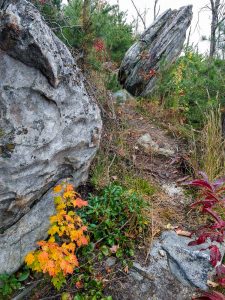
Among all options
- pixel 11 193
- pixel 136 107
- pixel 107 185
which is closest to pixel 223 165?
pixel 107 185

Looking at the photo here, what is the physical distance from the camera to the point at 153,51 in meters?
5.87

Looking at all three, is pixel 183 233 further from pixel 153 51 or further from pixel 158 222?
pixel 153 51

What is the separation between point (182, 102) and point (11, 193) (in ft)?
11.5

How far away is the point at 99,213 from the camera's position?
2.92 meters

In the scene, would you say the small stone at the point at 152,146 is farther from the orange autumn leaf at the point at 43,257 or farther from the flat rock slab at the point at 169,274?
the orange autumn leaf at the point at 43,257

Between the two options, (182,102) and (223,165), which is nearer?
(223,165)

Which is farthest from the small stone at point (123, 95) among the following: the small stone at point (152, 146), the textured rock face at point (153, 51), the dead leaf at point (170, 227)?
the dead leaf at point (170, 227)

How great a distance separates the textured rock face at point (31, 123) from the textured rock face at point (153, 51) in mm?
3016

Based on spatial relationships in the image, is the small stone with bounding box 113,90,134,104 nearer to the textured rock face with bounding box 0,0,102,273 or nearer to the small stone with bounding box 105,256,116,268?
the textured rock face with bounding box 0,0,102,273

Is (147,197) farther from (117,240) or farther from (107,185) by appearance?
(117,240)

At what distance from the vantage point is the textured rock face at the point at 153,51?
18.6ft

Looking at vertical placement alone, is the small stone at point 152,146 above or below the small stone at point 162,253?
above

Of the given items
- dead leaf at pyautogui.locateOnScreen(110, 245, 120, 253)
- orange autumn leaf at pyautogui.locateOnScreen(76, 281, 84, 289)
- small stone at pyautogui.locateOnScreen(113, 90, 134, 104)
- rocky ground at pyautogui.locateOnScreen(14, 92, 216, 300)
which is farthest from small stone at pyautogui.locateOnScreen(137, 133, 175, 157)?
orange autumn leaf at pyautogui.locateOnScreen(76, 281, 84, 289)

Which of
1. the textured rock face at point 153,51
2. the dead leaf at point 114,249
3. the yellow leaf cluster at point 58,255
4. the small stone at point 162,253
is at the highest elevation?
the textured rock face at point 153,51
